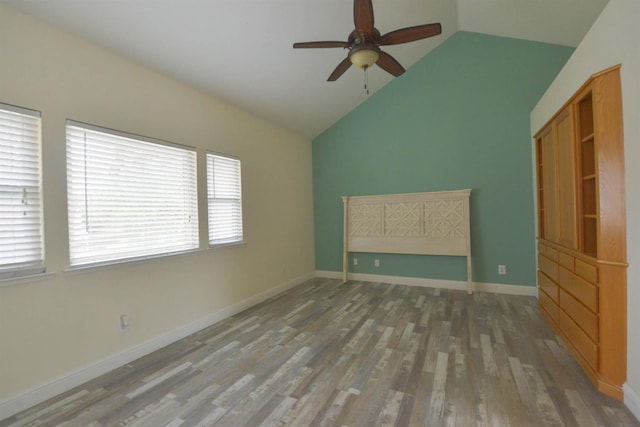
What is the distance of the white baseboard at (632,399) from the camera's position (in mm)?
1667

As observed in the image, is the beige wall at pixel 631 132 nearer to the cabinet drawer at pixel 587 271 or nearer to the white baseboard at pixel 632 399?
the white baseboard at pixel 632 399

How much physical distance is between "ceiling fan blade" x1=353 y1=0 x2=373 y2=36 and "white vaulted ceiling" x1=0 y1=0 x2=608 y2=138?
1053 millimetres

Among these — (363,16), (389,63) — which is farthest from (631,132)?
(363,16)

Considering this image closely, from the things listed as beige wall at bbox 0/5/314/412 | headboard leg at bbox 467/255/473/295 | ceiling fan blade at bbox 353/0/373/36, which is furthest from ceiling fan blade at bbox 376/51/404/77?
headboard leg at bbox 467/255/473/295

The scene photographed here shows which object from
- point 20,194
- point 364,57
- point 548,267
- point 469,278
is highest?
point 364,57

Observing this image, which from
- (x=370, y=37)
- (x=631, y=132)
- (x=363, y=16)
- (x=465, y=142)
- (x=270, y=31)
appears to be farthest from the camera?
(x=465, y=142)

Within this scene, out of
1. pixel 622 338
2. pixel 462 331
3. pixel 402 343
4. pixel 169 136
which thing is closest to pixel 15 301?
pixel 169 136

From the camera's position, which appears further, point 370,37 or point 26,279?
point 370,37

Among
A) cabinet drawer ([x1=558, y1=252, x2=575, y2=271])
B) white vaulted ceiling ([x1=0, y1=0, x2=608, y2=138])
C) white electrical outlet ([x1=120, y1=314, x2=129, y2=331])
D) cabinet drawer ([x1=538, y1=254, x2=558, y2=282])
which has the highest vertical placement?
white vaulted ceiling ([x1=0, y1=0, x2=608, y2=138])

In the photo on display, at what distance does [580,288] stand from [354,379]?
75.1 inches

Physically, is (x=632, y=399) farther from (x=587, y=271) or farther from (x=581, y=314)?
(x=587, y=271)

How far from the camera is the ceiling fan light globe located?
210 centimetres

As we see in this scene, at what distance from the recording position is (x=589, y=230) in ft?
7.47

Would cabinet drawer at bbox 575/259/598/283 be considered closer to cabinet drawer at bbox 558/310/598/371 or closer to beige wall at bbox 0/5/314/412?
cabinet drawer at bbox 558/310/598/371
